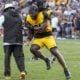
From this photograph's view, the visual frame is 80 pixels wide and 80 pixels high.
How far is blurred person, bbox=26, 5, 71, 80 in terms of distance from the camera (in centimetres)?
1134

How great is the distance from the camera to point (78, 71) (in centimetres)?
1332

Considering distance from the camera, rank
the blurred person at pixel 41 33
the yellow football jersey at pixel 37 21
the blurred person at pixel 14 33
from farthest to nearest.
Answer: the yellow football jersey at pixel 37 21 < the blurred person at pixel 41 33 < the blurred person at pixel 14 33

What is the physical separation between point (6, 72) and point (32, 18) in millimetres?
1412

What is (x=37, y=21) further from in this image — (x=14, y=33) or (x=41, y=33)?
(x=14, y=33)

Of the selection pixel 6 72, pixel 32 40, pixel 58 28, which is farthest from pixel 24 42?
pixel 58 28

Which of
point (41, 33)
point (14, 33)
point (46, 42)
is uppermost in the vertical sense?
point (14, 33)

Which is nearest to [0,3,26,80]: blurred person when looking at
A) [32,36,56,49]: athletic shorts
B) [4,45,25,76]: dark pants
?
[4,45,25,76]: dark pants

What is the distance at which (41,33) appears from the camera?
1164 centimetres

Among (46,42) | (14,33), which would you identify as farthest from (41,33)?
(14,33)

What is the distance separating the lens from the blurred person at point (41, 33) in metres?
11.3

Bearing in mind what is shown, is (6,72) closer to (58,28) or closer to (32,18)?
(32,18)

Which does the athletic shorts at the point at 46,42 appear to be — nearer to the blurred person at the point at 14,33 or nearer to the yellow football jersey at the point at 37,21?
the yellow football jersey at the point at 37,21

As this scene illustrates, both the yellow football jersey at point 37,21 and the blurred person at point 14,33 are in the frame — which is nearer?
the blurred person at point 14,33

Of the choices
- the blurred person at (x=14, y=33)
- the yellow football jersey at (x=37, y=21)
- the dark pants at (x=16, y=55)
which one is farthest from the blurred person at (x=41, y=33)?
the dark pants at (x=16, y=55)
